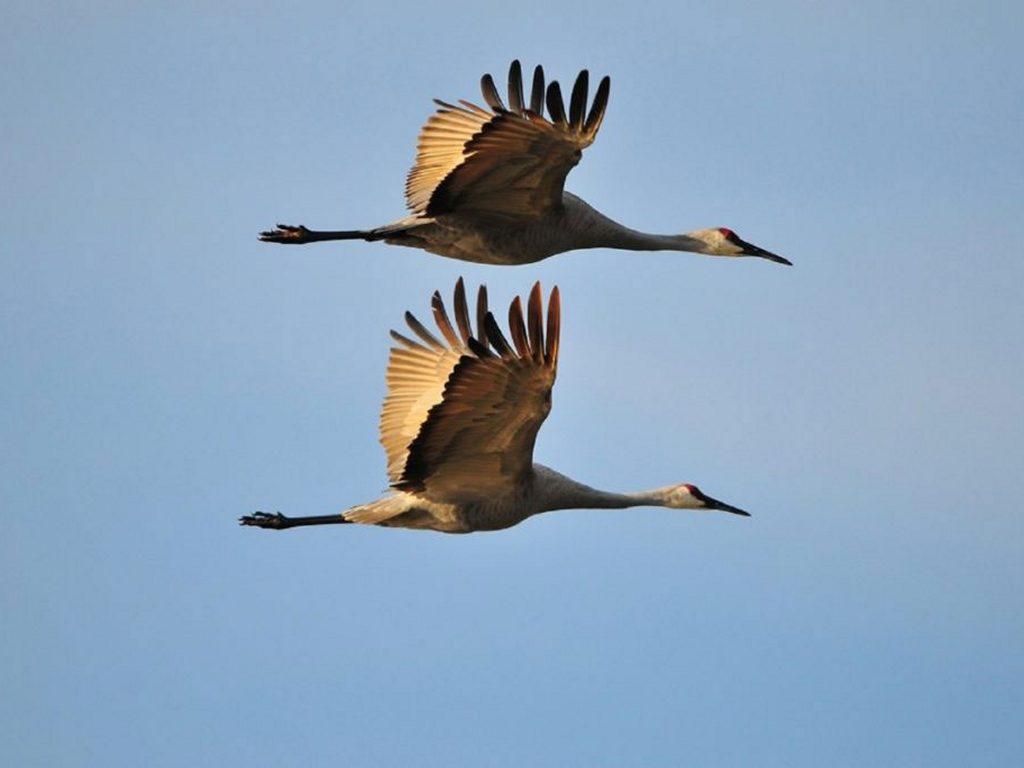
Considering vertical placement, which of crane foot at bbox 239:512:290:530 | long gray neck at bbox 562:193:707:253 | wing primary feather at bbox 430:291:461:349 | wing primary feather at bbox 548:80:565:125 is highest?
wing primary feather at bbox 548:80:565:125

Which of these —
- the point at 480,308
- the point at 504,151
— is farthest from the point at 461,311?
the point at 504,151

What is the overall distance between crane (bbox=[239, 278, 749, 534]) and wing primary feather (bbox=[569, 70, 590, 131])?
59.9 inches

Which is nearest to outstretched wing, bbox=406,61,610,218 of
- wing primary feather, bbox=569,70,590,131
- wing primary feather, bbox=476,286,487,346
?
wing primary feather, bbox=569,70,590,131

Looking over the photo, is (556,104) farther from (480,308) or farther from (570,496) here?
(570,496)

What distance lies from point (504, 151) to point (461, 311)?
4.17 feet

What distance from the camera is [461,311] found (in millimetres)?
19156

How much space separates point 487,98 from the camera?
61.3ft

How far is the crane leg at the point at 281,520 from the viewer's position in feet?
65.5

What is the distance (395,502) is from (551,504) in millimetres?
1188

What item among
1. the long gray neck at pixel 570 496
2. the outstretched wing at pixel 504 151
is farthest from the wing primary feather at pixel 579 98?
the long gray neck at pixel 570 496

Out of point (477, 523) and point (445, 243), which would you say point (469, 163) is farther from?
point (477, 523)

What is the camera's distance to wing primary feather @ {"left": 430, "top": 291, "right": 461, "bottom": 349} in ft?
64.3

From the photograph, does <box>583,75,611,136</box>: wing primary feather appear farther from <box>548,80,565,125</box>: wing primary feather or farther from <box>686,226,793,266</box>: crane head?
<box>686,226,793,266</box>: crane head

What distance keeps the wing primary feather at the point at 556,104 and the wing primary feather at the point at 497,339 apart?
1.80 m
